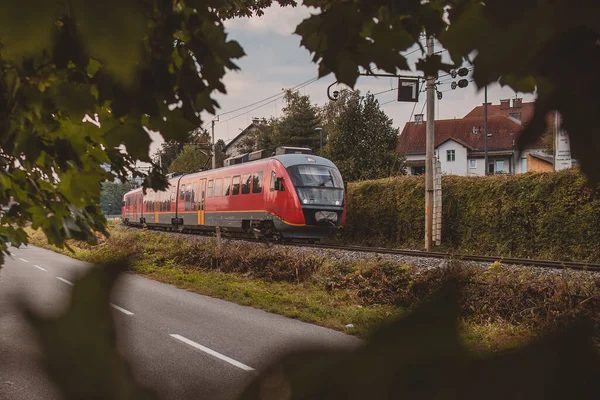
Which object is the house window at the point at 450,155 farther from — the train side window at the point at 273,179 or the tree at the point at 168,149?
the tree at the point at 168,149

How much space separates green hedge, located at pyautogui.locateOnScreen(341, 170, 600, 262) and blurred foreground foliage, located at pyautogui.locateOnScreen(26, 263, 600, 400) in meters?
11.9

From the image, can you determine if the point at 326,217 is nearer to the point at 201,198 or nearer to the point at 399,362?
the point at 201,198

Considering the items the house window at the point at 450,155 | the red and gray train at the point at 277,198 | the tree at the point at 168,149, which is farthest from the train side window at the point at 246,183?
the house window at the point at 450,155

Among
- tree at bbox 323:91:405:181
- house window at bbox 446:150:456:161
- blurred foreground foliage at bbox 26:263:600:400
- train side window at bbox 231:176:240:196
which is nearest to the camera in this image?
blurred foreground foliage at bbox 26:263:600:400

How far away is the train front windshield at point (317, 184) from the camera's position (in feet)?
54.4

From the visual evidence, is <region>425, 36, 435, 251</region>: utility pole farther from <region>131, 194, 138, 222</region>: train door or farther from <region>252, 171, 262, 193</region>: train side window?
<region>131, 194, 138, 222</region>: train door

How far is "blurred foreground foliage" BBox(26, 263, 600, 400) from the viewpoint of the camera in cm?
32

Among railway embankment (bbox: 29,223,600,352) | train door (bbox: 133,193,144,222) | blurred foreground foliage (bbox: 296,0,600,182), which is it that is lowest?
railway embankment (bbox: 29,223,600,352)

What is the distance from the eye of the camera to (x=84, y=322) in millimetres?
337

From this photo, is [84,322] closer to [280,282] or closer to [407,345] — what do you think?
[407,345]

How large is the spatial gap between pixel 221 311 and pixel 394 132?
1083 inches

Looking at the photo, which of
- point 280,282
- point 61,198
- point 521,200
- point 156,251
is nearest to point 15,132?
point 61,198

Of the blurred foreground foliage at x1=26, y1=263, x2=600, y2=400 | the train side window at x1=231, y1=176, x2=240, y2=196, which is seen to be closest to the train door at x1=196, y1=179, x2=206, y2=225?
the train side window at x1=231, y1=176, x2=240, y2=196

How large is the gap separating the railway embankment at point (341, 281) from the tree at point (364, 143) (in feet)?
61.1
